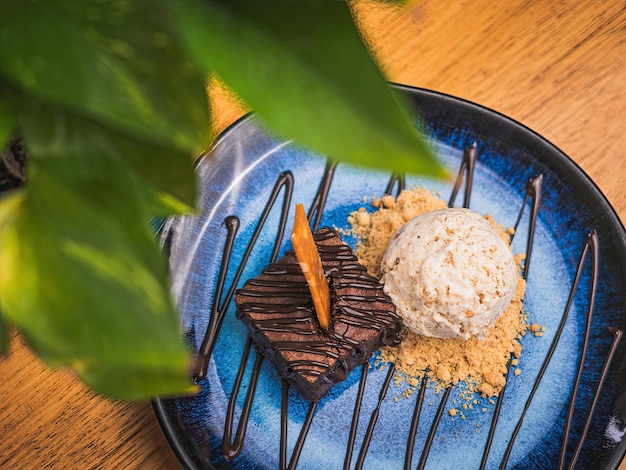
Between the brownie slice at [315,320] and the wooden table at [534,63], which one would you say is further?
the wooden table at [534,63]

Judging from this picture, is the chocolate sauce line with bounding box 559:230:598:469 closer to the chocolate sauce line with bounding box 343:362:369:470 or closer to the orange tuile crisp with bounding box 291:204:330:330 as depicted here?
the chocolate sauce line with bounding box 343:362:369:470

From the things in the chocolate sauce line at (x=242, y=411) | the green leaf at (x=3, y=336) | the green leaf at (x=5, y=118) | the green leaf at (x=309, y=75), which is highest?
the green leaf at (x=309, y=75)

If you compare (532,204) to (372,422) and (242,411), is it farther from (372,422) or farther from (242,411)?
(242,411)

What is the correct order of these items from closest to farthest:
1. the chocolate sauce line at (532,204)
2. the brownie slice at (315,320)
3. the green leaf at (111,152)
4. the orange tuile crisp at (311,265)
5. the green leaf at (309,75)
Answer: the green leaf at (309,75)
the green leaf at (111,152)
the orange tuile crisp at (311,265)
the brownie slice at (315,320)
the chocolate sauce line at (532,204)

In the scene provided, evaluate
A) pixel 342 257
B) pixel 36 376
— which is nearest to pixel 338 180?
pixel 342 257

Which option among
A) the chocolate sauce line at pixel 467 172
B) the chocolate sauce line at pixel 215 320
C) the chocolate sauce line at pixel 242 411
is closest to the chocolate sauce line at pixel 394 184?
the chocolate sauce line at pixel 467 172

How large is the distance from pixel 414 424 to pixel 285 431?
25 centimetres

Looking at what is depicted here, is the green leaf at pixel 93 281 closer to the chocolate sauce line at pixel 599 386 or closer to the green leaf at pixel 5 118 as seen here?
the green leaf at pixel 5 118

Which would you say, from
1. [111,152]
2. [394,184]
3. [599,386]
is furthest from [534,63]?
[111,152]

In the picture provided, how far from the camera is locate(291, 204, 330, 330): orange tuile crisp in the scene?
985mm

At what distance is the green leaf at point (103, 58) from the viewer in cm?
38

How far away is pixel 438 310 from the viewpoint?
1.14 meters

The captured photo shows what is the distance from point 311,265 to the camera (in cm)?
103

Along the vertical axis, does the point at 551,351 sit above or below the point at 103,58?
below
